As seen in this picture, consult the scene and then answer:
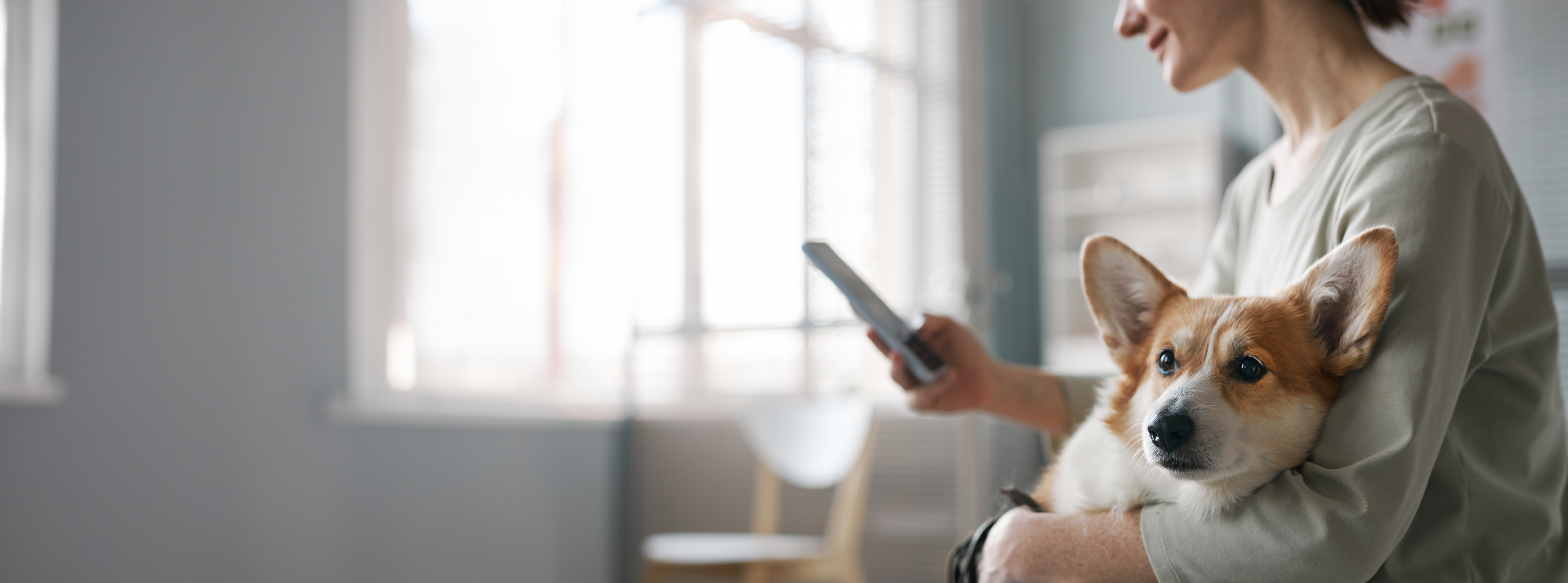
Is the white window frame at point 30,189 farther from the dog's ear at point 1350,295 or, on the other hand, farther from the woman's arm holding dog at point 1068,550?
the dog's ear at point 1350,295

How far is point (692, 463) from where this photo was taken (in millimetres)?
3525

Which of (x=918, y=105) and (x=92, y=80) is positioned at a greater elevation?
(x=918, y=105)

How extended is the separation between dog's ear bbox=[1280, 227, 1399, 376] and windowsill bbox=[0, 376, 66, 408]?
196 centimetres

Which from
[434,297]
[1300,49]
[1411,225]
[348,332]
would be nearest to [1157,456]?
[1411,225]

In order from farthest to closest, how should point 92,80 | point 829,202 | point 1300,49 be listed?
1. point 829,202
2. point 92,80
3. point 1300,49

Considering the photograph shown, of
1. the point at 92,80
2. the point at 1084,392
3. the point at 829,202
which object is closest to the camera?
the point at 1084,392

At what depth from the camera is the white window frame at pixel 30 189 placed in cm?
183

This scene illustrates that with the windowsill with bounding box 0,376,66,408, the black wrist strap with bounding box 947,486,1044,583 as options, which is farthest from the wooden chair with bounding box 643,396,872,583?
the black wrist strap with bounding box 947,486,1044,583

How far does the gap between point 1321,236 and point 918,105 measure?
8.51 feet

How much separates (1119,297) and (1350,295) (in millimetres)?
201

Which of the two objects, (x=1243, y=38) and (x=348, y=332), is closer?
(x=1243, y=38)

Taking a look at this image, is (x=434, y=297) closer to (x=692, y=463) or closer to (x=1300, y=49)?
(x=692, y=463)

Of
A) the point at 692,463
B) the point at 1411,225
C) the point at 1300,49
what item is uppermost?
the point at 1300,49

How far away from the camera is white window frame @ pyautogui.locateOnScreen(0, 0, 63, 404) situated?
183 cm
